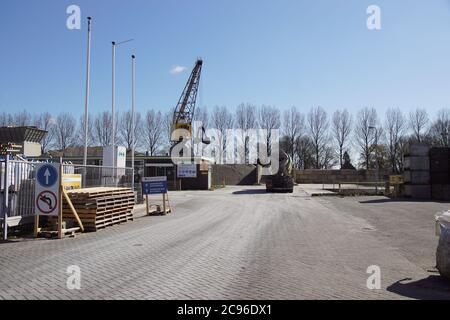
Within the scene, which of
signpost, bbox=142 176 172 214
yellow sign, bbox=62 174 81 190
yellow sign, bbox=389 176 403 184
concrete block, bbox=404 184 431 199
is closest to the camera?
yellow sign, bbox=62 174 81 190

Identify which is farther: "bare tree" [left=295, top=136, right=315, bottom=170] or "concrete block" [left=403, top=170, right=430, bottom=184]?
"bare tree" [left=295, top=136, right=315, bottom=170]

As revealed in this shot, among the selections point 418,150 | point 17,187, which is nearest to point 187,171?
point 418,150

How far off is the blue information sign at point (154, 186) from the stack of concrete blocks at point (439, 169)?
2148cm

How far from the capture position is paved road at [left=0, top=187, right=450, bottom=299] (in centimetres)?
650

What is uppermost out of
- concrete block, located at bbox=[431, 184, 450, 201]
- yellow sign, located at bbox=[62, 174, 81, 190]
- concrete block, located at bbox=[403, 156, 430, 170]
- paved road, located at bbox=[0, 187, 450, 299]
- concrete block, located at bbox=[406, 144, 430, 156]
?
concrete block, located at bbox=[406, 144, 430, 156]

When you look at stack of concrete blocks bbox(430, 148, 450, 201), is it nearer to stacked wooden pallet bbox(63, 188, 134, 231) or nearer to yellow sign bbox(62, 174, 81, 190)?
stacked wooden pallet bbox(63, 188, 134, 231)

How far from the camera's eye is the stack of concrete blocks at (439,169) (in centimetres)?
3097

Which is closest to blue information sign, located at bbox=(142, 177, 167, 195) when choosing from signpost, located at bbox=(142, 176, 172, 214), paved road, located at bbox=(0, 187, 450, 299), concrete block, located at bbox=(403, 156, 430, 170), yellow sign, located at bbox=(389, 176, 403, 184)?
signpost, located at bbox=(142, 176, 172, 214)

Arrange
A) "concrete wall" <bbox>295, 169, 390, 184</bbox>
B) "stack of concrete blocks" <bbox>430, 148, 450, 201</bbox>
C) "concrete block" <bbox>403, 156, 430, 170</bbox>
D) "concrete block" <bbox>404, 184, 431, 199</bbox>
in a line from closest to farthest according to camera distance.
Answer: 1. "stack of concrete blocks" <bbox>430, 148, 450, 201</bbox>
2. "concrete block" <bbox>404, 184, 431, 199</bbox>
3. "concrete block" <bbox>403, 156, 430, 170</bbox>
4. "concrete wall" <bbox>295, 169, 390, 184</bbox>

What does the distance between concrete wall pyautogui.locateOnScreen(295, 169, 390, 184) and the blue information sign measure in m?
Answer: 58.2

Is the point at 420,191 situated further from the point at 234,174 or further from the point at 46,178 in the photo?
the point at 234,174

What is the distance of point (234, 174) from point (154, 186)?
2044 inches

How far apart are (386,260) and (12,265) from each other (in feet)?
25.9

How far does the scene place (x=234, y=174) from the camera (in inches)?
2820
